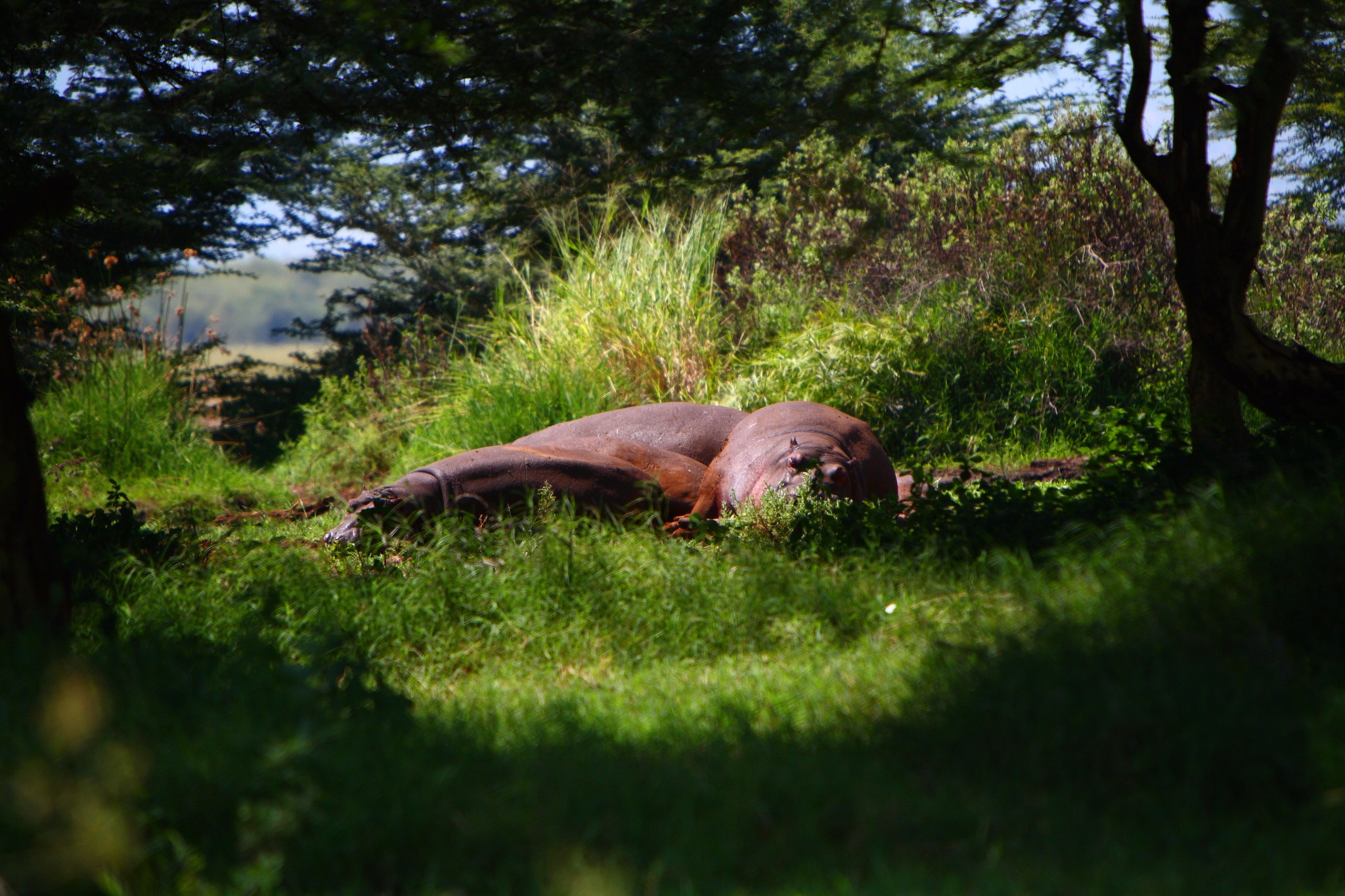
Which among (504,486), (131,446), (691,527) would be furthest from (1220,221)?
(131,446)

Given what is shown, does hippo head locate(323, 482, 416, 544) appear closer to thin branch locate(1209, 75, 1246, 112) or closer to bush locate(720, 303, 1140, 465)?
bush locate(720, 303, 1140, 465)

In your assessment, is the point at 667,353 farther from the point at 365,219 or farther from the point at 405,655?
the point at 365,219

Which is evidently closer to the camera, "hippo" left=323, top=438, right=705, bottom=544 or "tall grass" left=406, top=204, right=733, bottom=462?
"hippo" left=323, top=438, right=705, bottom=544

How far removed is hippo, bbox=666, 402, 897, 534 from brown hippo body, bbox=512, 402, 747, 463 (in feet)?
0.89

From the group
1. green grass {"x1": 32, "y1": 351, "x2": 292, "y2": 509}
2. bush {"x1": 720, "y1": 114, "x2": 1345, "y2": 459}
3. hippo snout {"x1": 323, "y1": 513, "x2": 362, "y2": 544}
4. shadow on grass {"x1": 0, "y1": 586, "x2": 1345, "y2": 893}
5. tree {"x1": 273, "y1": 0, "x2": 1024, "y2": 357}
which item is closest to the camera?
shadow on grass {"x1": 0, "y1": 586, "x2": 1345, "y2": 893}

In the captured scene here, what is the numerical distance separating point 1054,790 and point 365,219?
1521 centimetres

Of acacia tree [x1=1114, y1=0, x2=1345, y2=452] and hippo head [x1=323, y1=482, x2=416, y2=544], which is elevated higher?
acacia tree [x1=1114, y1=0, x2=1345, y2=452]

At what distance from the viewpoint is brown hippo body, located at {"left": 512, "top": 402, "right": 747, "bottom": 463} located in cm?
736

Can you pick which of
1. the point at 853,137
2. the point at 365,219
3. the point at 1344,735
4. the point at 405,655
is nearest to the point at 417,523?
the point at 405,655

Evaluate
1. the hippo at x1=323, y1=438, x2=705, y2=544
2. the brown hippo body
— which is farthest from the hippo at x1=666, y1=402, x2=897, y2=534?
the hippo at x1=323, y1=438, x2=705, y2=544

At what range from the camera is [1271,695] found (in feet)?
8.97

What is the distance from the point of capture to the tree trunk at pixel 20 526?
350 cm

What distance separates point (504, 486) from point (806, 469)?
181 centimetres

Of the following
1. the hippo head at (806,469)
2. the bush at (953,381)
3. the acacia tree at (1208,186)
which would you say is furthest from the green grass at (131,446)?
the acacia tree at (1208,186)
